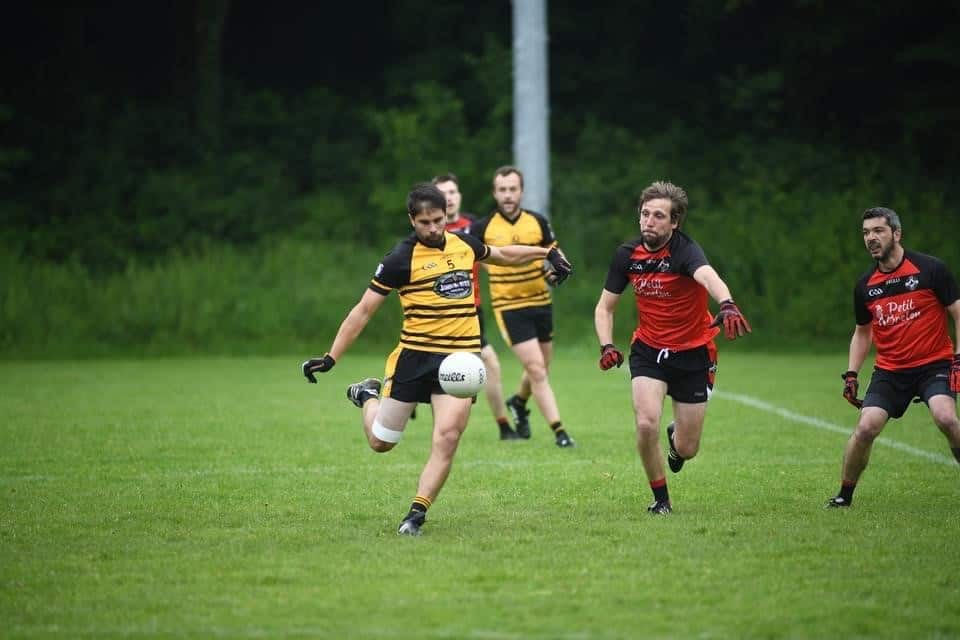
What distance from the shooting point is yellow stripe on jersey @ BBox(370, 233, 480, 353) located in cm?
831

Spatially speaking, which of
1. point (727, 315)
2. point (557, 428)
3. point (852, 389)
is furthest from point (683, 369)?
point (557, 428)

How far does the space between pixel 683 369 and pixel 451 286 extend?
158 centimetres

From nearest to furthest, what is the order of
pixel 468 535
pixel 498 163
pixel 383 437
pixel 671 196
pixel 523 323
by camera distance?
1. pixel 468 535
2. pixel 383 437
3. pixel 671 196
4. pixel 523 323
5. pixel 498 163

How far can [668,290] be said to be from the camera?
29.0ft

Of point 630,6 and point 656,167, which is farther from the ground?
point 630,6

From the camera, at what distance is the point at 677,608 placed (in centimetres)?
638

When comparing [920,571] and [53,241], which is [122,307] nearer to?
[53,241]

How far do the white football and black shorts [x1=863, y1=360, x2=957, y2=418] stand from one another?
2.57 metres

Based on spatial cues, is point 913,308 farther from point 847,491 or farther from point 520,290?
point 520,290

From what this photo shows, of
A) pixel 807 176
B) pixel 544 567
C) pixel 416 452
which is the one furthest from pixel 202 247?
pixel 544 567

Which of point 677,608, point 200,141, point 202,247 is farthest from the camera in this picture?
point 200,141

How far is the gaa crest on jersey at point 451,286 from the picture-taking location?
27.3 feet

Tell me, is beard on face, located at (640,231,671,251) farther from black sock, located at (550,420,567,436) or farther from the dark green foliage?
the dark green foliage

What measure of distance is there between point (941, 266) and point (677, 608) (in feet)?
11.7
